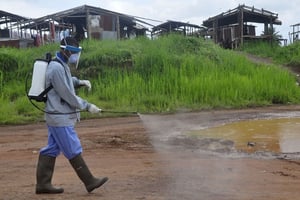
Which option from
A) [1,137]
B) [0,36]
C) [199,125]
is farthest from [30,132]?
[0,36]

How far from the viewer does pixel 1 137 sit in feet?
35.2

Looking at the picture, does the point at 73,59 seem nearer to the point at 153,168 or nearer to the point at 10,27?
the point at 153,168

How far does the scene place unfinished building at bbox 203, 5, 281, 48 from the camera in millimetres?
32094

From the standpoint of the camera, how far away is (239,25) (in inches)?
1261

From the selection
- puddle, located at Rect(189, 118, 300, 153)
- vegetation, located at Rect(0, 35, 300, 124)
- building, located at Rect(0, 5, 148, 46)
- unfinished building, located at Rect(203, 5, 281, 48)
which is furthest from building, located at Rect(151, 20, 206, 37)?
puddle, located at Rect(189, 118, 300, 153)

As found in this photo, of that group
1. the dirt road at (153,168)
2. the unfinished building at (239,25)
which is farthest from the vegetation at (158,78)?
the unfinished building at (239,25)

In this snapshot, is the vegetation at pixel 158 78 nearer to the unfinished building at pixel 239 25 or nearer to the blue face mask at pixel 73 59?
the blue face mask at pixel 73 59

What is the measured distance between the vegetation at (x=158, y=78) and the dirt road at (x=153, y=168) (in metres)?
3.27

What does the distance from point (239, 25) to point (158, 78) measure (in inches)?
683

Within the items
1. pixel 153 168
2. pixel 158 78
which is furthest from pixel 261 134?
pixel 158 78

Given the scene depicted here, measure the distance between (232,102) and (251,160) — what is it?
8274 millimetres

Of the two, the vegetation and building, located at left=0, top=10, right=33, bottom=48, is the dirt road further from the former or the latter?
building, located at left=0, top=10, right=33, bottom=48

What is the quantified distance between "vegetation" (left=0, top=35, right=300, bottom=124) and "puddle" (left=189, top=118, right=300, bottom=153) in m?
3.37

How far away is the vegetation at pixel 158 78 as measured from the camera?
579 inches
